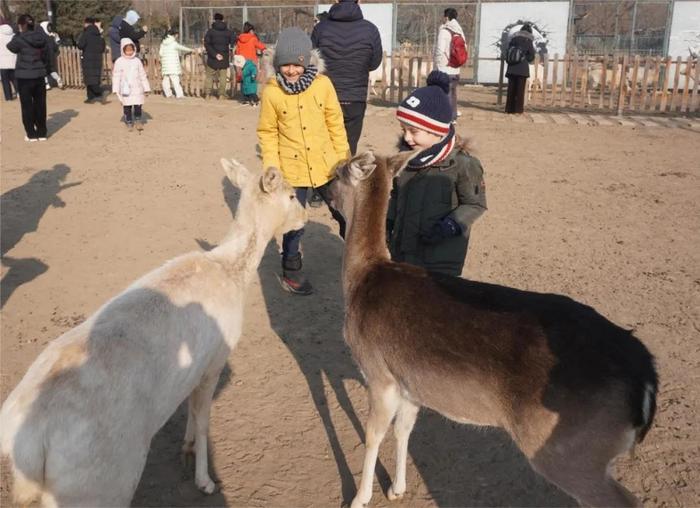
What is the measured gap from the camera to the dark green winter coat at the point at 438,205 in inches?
153

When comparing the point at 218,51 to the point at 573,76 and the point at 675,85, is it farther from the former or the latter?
the point at 675,85

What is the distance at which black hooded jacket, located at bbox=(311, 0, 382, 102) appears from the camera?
25.0 ft

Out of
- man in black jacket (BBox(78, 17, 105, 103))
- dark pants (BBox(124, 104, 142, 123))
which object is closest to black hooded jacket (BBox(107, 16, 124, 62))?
man in black jacket (BBox(78, 17, 105, 103))

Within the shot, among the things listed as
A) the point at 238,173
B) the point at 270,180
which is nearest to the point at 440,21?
the point at 238,173

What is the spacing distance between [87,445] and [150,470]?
4.38 ft

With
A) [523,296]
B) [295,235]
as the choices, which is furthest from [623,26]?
[523,296]

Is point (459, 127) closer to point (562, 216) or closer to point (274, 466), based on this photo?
point (562, 216)

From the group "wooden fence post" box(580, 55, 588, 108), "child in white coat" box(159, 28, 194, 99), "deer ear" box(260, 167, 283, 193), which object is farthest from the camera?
"child in white coat" box(159, 28, 194, 99)

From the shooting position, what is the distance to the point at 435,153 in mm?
3809

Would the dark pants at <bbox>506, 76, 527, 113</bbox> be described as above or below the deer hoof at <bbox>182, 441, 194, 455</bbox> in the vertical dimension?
above

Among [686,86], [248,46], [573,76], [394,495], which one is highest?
[248,46]

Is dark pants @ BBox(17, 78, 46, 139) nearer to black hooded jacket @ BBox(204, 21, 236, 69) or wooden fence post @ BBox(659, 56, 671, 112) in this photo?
black hooded jacket @ BBox(204, 21, 236, 69)

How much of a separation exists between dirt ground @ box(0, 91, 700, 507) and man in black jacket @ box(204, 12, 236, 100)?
6359mm

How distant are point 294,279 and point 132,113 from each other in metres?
9.96
